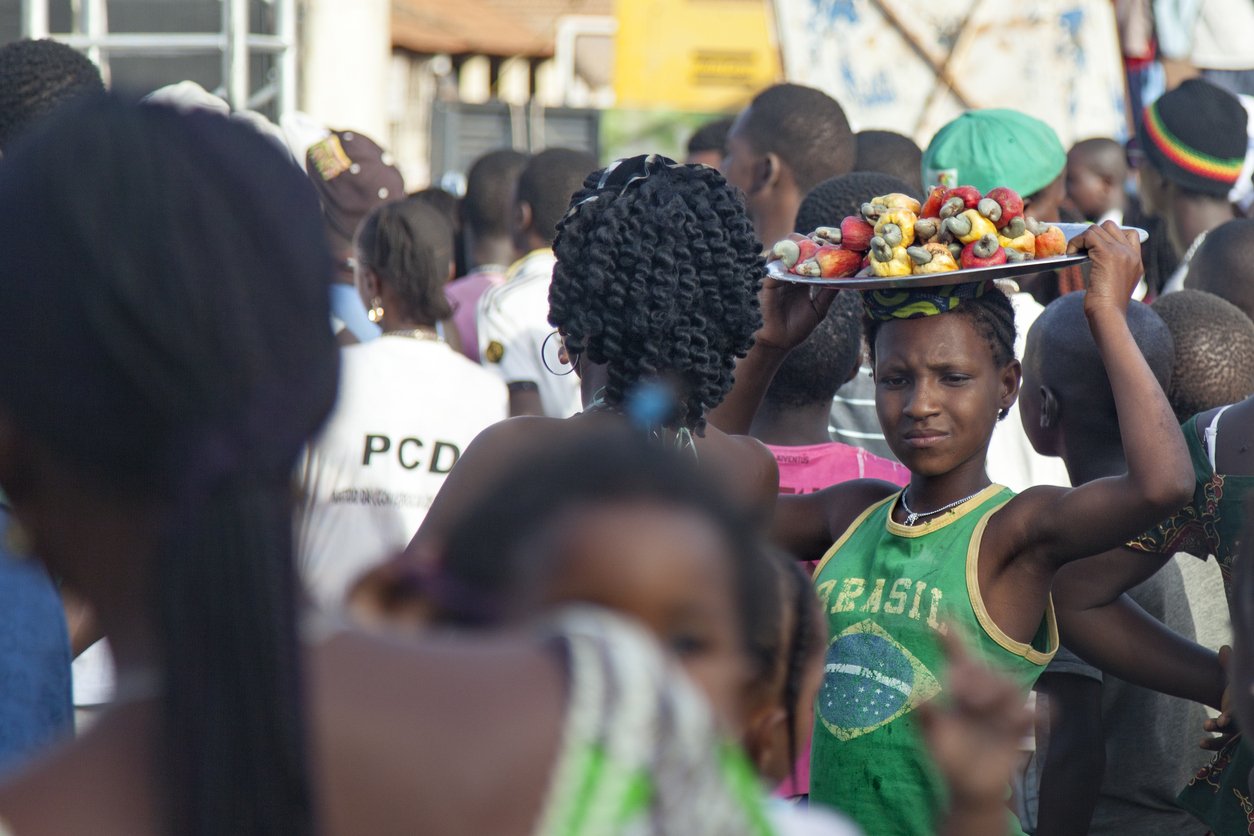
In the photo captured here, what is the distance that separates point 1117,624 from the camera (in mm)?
3307

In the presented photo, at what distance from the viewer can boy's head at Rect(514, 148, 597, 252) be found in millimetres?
6359

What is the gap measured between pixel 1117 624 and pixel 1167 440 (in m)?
0.50

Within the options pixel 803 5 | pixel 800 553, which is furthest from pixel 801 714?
pixel 803 5

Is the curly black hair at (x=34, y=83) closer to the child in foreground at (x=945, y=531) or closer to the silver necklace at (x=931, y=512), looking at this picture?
the child in foreground at (x=945, y=531)

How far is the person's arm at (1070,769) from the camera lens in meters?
3.40

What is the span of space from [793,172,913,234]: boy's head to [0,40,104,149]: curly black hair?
79.4 inches

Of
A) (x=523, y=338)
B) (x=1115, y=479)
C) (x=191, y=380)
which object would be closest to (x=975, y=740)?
(x=191, y=380)

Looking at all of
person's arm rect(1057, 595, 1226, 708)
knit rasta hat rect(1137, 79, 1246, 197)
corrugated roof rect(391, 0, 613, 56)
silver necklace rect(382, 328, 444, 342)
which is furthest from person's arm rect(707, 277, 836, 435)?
corrugated roof rect(391, 0, 613, 56)

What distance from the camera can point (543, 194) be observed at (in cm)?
638

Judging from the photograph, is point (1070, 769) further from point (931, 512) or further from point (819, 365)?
point (819, 365)

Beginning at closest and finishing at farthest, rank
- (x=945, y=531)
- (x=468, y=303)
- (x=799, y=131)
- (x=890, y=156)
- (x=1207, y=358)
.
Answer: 1. (x=945, y=531)
2. (x=1207, y=358)
3. (x=799, y=131)
4. (x=890, y=156)
5. (x=468, y=303)

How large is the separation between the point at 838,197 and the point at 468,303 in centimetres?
236

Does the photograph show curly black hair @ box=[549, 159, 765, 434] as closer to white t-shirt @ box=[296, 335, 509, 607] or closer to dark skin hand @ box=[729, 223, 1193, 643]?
dark skin hand @ box=[729, 223, 1193, 643]

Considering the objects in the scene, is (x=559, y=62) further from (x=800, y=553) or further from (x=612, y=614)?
(x=612, y=614)
